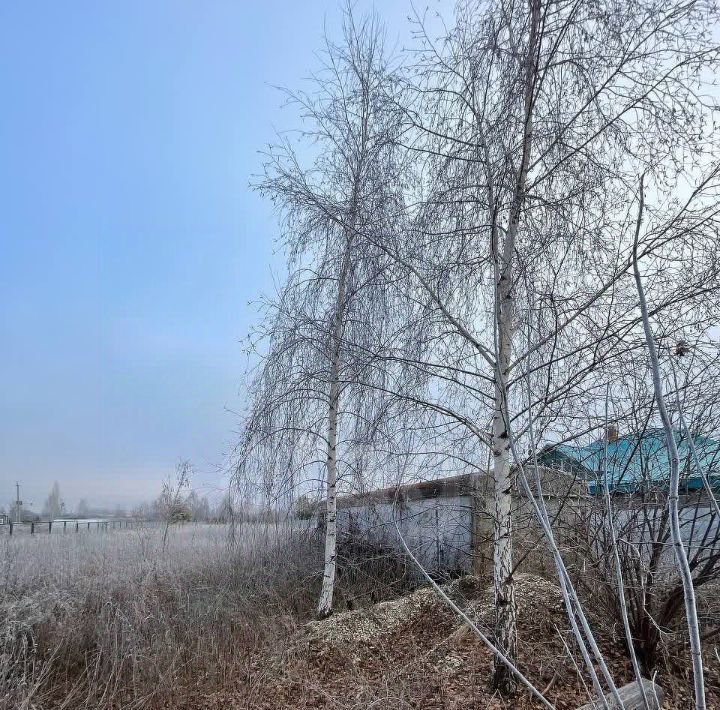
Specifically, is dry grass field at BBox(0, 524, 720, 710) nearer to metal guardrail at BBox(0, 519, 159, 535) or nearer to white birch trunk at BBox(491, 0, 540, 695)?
white birch trunk at BBox(491, 0, 540, 695)

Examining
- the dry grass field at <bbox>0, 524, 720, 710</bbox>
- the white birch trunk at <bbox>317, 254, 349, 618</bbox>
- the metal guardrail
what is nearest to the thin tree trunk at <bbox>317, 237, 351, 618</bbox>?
the white birch trunk at <bbox>317, 254, 349, 618</bbox>

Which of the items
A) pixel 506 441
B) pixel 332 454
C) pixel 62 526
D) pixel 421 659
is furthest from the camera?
pixel 62 526

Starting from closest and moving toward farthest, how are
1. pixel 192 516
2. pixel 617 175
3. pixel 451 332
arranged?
pixel 617 175, pixel 451 332, pixel 192 516

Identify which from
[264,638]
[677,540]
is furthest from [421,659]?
[677,540]

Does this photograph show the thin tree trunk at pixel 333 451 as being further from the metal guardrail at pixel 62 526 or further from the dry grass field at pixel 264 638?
the metal guardrail at pixel 62 526

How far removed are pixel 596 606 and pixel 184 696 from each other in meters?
3.56

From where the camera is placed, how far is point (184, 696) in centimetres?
487

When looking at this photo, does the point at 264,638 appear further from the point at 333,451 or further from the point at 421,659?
the point at 333,451

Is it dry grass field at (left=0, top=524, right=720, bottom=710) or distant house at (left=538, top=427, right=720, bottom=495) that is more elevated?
distant house at (left=538, top=427, right=720, bottom=495)

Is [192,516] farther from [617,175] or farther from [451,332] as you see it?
[617,175]

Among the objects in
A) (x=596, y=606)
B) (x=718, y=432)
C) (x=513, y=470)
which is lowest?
(x=596, y=606)

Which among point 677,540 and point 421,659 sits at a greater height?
point 677,540

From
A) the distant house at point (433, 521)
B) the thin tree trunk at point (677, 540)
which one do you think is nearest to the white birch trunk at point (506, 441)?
the distant house at point (433, 521)

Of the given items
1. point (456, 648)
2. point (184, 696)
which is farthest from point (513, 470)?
point (184, 696)
